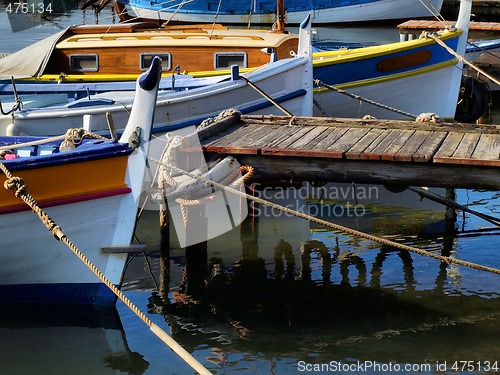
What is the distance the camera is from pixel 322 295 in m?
9.78

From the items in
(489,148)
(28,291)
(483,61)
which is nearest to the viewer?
(28,291)

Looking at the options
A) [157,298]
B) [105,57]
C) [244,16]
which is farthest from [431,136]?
[244,16]

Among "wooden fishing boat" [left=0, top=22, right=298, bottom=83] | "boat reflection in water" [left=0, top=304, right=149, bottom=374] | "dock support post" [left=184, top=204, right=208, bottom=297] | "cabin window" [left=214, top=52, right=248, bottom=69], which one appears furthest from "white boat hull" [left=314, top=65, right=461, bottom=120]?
"boat reflection in water" [left=0, top=304, right=149, bottom=374]

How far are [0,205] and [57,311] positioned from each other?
1356 millimetres

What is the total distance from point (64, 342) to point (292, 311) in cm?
240

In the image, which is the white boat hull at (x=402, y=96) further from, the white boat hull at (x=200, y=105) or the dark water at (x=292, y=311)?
the dark water at (x=292, y=311)

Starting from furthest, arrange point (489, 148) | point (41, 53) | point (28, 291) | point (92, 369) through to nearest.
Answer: point (41, 53)
point (489, 148)
point (28, 291)
point (92, 369)

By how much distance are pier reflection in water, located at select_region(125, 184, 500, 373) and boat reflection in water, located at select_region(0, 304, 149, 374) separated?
603 mm

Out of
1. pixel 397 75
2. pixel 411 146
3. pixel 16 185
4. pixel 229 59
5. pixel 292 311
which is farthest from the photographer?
pixel 397 75

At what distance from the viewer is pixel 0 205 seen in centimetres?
832

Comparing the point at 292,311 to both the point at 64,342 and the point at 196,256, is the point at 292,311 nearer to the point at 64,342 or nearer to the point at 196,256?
the point at 196,256

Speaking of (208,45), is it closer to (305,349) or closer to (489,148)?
(489,148)

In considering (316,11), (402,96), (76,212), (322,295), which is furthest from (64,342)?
(316,11)

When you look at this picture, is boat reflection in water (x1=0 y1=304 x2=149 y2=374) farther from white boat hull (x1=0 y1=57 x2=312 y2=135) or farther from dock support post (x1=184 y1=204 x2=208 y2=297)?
white boat hull (x1=0 y1=57 x2=312 y2=135)
